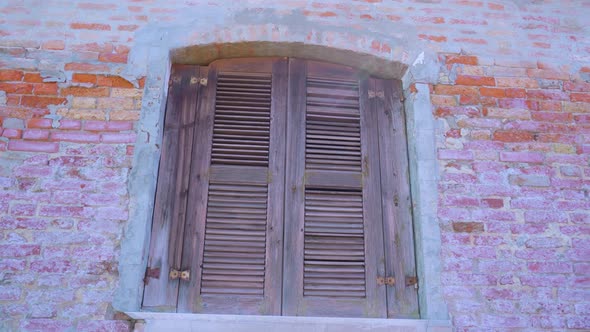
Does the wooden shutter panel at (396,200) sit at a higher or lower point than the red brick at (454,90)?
lower

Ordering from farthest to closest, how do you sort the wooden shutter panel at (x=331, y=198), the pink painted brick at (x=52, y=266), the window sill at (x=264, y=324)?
the wooden shutter panel at (x=331, y=198) < the pink painted brick at (x=52, y=266) < the window sill at (x=264, y=324)

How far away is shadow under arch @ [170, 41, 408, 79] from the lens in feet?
11.9

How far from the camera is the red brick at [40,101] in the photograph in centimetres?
336

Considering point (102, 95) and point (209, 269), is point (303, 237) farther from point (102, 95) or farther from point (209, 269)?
point (102, 95)

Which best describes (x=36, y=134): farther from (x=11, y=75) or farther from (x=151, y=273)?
(x=151, y=273)

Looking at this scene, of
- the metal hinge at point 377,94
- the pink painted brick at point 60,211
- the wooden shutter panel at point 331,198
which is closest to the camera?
the pink painted brick at point 60,211

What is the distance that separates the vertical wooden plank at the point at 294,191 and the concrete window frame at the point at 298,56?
0.78 feet

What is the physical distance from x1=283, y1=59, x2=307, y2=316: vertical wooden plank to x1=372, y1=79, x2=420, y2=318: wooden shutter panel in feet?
1.66

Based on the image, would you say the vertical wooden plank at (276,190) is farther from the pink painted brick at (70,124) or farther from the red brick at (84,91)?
the pink painted brick at (70,124)

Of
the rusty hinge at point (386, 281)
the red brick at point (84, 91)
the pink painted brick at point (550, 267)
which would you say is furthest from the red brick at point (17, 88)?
the pink painted brick at point (550, 267)

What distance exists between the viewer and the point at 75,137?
3277mm

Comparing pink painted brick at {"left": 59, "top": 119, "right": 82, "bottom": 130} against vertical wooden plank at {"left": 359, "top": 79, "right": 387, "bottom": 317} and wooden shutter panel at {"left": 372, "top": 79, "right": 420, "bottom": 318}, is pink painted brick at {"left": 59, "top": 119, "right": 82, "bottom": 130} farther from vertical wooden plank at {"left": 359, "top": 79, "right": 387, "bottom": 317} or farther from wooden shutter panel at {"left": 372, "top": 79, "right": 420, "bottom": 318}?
wooden shutter panel at {"left": 372, "top": 79, "right": 420, "bottom": 318}

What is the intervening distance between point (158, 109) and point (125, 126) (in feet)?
0.72

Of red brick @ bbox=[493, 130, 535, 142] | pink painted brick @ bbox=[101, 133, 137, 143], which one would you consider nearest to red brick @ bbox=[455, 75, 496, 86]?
red brick @ bbox=[493, 130, 535, 142]
